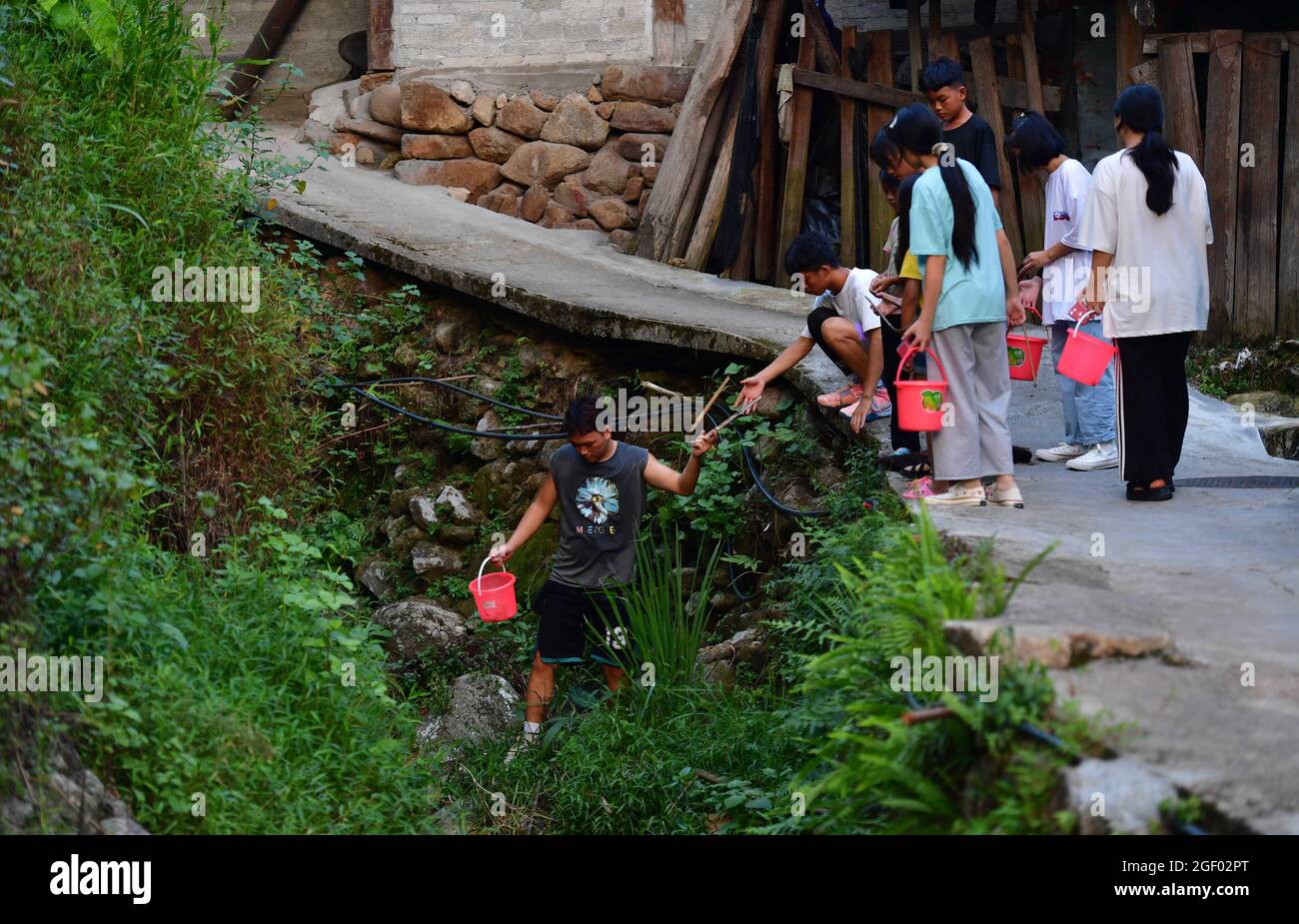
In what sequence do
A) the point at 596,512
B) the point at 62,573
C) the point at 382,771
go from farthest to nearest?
the point at 596,512
the point at 382,771
the point at 62,573

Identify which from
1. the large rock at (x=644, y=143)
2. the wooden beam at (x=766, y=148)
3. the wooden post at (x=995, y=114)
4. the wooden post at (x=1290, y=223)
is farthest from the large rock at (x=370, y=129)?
the wooden post at (x=1290, y=223)

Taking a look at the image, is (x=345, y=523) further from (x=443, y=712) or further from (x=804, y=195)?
(x=804, y=195)

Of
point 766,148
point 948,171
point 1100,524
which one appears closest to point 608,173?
point 766,148

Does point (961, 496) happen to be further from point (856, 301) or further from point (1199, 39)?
point (1199, 39)

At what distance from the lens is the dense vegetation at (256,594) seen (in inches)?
146

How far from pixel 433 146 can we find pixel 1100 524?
6.45 meters

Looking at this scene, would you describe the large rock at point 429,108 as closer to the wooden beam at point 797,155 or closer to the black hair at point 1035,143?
the wooden beam at point 797,155

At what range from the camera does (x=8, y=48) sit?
5477 mm

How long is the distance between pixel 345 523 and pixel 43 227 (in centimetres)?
303

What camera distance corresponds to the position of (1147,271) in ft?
17.5

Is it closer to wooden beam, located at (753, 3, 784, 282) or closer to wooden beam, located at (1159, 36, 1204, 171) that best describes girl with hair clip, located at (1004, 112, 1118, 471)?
wooden beam, located at (1159, 36, 1204, 171)

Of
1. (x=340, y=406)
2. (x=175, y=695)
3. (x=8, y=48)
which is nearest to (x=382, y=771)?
(x=175, y=695)

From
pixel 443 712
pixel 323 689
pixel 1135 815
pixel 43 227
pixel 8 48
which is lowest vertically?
pixel 443 712

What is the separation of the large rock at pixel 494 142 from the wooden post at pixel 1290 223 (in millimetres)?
5058
